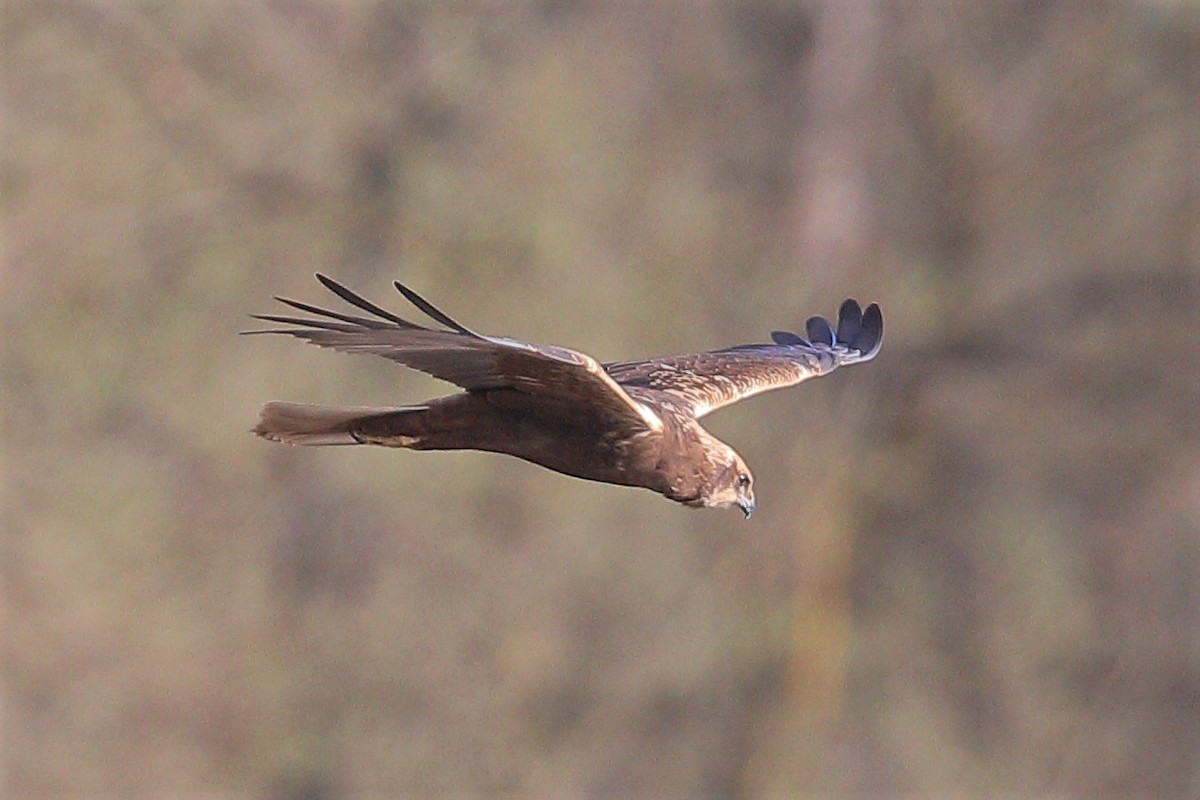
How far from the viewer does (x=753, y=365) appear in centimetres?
723

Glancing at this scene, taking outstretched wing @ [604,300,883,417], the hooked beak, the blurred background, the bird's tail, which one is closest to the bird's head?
the hooked beak

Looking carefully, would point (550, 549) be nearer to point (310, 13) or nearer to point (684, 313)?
point (684, 313)

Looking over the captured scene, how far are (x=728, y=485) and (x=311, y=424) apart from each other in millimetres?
1114

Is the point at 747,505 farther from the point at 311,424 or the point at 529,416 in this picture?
the point at 311,424

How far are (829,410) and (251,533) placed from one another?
3916 millimetres

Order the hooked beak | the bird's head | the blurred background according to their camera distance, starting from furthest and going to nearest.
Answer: the blurred background, the hooked beak, the bird's head

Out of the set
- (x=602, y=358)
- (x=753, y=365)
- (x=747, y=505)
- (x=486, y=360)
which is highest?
(x=602, y=358)

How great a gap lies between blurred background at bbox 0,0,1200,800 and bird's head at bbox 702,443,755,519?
8.01 m

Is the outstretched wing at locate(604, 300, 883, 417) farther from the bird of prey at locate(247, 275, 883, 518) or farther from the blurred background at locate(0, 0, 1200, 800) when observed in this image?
the blurred background at locate(0, 0, 1200, 800)

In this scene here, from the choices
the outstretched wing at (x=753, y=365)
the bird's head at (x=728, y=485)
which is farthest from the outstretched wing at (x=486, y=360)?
the outstretched wing at (x=753, y=365)

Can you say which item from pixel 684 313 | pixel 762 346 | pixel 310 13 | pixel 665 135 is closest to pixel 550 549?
pixel 684 313

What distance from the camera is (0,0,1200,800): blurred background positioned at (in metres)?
14.7

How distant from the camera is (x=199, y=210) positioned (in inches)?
588

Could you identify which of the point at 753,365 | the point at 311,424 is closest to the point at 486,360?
the point at 311,424
